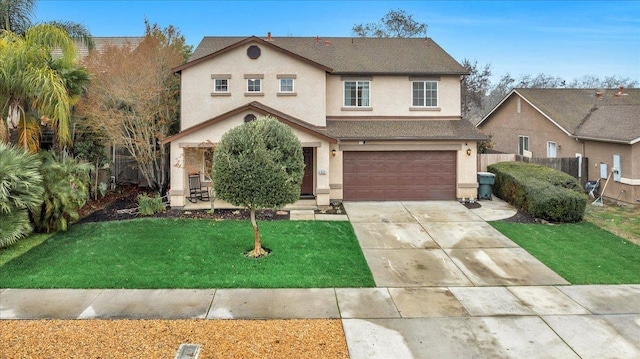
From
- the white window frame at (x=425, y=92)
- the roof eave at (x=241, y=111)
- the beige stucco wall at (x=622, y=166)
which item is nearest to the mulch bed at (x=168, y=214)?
the roof eave at (x=241, y=111)

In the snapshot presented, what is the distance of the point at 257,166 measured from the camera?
10008 mm

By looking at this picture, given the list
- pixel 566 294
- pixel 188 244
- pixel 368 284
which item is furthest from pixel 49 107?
pixel 566 294

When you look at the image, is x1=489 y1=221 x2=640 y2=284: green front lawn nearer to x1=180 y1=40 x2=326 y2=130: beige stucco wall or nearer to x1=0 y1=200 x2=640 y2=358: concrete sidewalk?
x1=0 y1=200 x2=640 y2=358: concrete sidewalk

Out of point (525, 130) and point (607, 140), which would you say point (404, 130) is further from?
point (525, 130)

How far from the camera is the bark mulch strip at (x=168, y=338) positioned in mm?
6398

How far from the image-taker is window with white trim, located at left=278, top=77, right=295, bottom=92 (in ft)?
57.5

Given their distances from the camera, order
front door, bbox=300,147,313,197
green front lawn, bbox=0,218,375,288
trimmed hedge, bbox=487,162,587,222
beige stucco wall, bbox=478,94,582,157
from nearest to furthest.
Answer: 1. green front lawn, bbox=0,218,375,288
2. trimmed hedge, bbox=487,162,587,222
3. front door, bbox=300,147,313,197
4. beige stucco wall, bbox=478,94,582,157

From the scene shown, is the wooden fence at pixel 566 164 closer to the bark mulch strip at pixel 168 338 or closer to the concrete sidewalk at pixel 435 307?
the concrete sidewalk at pixel 435 307

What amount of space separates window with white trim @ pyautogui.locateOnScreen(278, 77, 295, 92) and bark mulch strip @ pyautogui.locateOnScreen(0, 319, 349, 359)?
11759 millimetres

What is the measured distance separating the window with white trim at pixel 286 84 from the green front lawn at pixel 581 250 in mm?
9103

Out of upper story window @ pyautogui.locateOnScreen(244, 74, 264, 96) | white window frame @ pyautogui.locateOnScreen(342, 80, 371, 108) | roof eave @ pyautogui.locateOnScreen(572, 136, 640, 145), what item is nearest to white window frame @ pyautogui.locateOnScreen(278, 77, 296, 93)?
upper story window @ pyautogui.locateOnScreen(244, 74, 264, 96)

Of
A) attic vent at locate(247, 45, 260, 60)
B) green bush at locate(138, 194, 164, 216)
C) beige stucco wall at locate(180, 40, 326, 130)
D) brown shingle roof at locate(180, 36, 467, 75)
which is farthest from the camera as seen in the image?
brown shingle roof at locate(180, 36, 467, 75)

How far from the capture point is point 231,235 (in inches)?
496

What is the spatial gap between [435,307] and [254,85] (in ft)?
39.8
